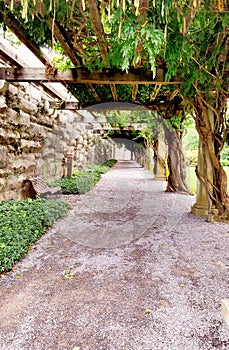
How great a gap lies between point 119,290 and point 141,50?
2048 mm

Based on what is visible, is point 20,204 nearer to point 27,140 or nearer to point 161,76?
point 27,140

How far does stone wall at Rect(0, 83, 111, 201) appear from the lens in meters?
4.36

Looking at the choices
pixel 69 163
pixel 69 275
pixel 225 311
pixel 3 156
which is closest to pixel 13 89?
pixel 3 156

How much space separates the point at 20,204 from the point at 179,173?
4308 millimetres

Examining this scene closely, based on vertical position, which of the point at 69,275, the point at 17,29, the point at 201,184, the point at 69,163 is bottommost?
the point at 69,275

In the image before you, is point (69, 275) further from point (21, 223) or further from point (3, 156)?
point (3, 156)

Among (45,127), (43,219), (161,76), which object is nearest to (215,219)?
(161,76)

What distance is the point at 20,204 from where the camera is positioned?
4297 mm

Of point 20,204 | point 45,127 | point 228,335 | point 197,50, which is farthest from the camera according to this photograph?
point 45,127

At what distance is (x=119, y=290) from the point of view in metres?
2.23

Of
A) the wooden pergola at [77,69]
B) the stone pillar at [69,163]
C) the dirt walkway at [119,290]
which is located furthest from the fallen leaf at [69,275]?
the stone pillar at [69,163]

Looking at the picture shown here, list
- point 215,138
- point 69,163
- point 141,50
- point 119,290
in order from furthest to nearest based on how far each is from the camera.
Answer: point 69,163
point 215,138
point 141,50
point 119,290

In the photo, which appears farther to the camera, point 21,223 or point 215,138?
point 215,138

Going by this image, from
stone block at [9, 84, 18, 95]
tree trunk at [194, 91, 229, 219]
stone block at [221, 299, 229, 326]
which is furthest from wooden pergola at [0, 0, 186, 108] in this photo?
stone block at [221, 299, 229, 326]
